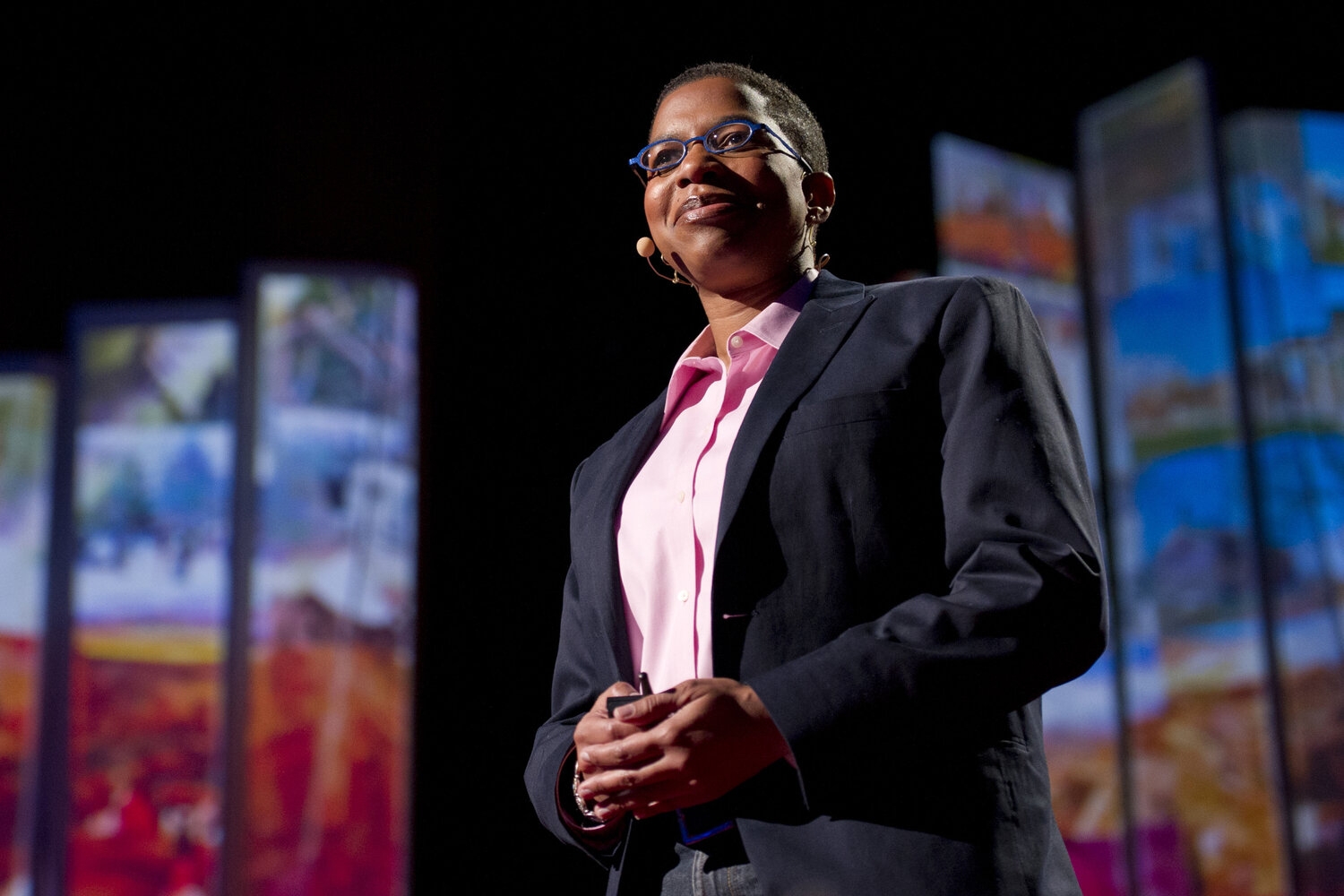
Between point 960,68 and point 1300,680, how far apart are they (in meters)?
2.25

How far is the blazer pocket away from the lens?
0.99 metres

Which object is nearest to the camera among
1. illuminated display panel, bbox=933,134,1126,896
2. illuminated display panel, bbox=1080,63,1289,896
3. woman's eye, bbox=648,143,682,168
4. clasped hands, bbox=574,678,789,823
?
clasped hands, bbox=574,678,789,823

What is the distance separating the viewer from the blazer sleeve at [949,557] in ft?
2.70

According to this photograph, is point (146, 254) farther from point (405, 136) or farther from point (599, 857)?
point (599, 857)

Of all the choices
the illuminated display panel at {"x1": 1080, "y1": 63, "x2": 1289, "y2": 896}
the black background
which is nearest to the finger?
the black background

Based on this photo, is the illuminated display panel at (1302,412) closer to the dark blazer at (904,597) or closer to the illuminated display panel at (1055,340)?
the illuminated display panel at (1055,340)

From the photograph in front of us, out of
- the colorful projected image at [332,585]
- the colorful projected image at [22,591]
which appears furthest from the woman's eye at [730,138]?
the colorful projected image at [22,591]

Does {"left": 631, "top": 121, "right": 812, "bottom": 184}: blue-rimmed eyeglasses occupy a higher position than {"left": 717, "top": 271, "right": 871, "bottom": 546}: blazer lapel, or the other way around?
{"left": 631, "top": 121, "right": 812, "bottom": 184}: blue-rimmed eyeglasses

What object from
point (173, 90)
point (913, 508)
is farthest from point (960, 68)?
point (913, 508)

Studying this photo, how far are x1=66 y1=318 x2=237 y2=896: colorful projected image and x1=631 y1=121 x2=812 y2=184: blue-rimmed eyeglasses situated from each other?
2.50 m

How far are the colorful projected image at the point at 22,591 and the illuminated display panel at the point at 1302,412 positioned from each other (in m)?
4.04

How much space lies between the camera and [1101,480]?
13.2ft

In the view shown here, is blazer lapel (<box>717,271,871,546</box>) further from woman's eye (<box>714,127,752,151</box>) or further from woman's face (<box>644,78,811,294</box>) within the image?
woman's eye (<box>714,127,752,151</box>)

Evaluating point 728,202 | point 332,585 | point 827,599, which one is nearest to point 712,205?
point 728,202
